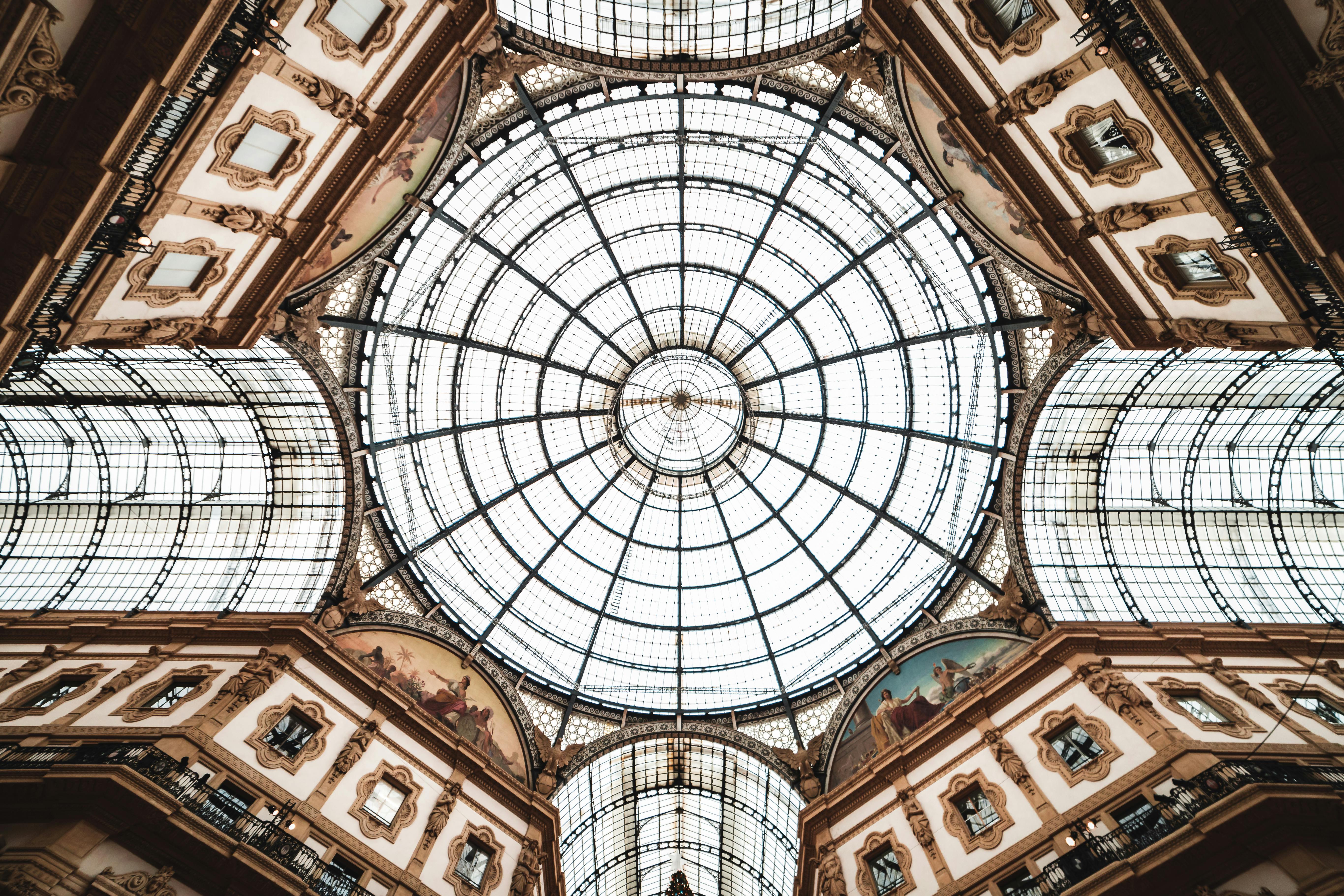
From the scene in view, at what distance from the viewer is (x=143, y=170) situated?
12023 millimetres

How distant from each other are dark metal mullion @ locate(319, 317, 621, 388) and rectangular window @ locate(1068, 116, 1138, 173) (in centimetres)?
1820

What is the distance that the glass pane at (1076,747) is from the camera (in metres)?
17.4

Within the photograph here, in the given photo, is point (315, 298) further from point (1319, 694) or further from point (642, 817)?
point (1319, 694)

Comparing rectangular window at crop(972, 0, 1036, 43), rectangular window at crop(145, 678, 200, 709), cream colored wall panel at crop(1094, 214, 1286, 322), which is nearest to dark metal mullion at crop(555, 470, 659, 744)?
rectangular window at crop(145, 678, 200, 709)

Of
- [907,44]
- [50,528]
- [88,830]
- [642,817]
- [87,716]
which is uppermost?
[50,528]

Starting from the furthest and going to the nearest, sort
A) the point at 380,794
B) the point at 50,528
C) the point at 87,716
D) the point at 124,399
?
the point at 50,528
the point at 124,399
the point at 380,794
the point at 87,716

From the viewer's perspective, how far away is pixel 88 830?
13125 millimetres

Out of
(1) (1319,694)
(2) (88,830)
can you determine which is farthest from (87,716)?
(1) (1319,694)

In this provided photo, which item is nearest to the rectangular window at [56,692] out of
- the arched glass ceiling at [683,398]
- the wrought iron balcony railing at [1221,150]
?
the arched glass ceiling at [683,398]

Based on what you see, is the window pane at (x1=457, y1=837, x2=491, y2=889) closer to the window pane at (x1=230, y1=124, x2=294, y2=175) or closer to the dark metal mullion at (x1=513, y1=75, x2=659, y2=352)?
the window pane at (x1=230, y1=124, x2=294, y2=175)

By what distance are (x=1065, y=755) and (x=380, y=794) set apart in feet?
57.9

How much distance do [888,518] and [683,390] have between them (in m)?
9.38

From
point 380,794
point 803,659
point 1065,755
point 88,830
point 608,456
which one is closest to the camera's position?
point 88,830

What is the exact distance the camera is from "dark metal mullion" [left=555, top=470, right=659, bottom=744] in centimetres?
2627
